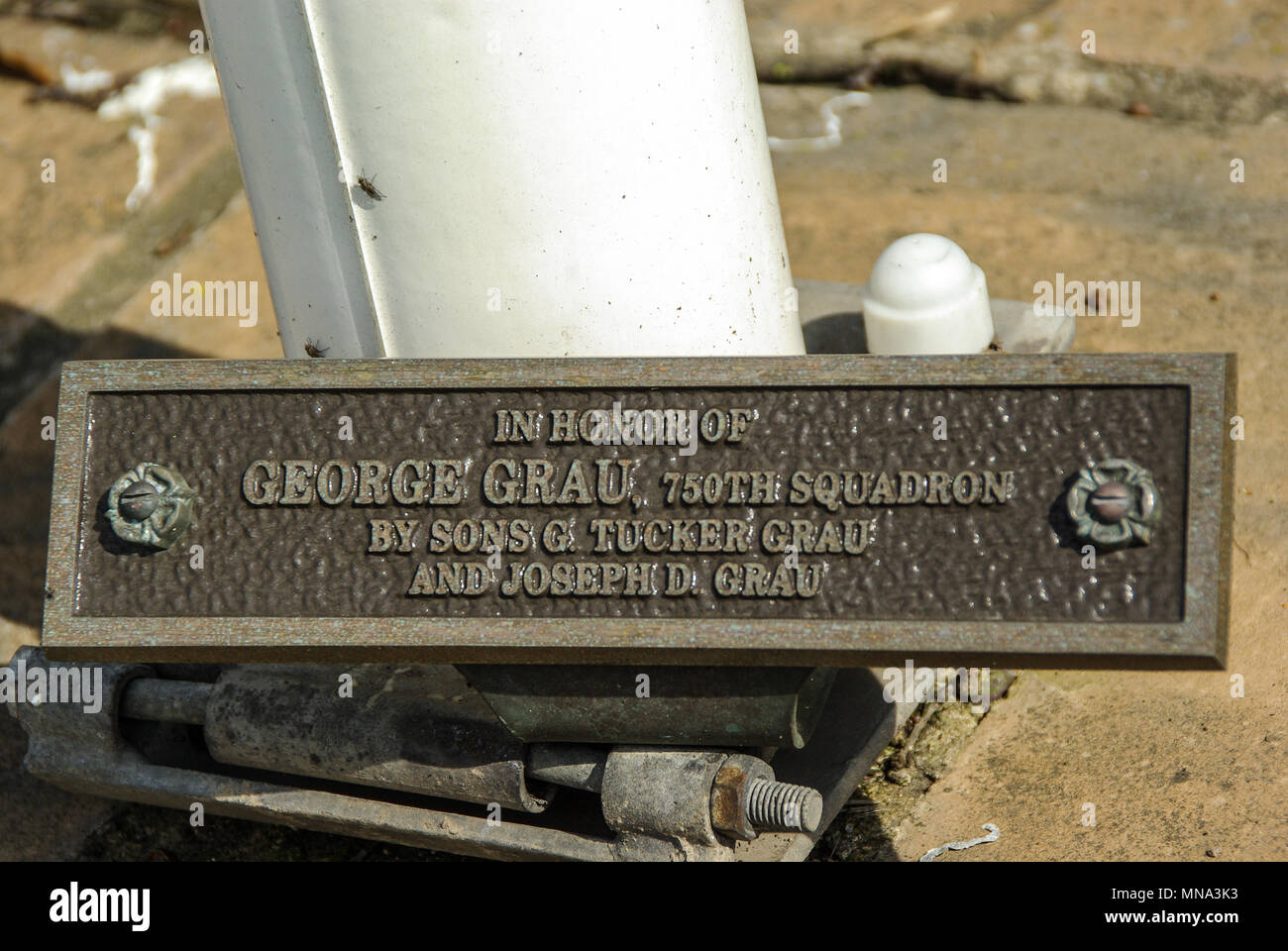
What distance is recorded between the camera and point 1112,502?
282cm

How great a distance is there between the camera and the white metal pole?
329 centimetres

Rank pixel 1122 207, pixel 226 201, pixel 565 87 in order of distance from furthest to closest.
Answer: pixel 226 201, pixel 1122 207, pixel 565 87

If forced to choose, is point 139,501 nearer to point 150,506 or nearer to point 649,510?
point 150,506

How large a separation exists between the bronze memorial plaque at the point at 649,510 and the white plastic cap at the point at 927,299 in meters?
1.35

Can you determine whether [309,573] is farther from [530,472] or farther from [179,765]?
[179,765]

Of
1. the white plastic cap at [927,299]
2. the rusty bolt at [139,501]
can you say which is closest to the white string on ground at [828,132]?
the white plastic cap at [927,299]

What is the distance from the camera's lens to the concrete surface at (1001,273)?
3.67 metres

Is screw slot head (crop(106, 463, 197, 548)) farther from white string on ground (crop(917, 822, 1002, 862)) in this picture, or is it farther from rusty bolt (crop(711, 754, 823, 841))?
white string on ground (crop(917, 822, 1002, 862))

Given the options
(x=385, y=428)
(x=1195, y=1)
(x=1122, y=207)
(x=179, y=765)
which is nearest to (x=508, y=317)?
(x=385, y=428)

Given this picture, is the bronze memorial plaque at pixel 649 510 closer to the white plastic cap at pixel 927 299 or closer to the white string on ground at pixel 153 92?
the white plastic cap at pixel 927 299

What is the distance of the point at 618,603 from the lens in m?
3.06

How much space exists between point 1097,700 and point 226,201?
4.22m

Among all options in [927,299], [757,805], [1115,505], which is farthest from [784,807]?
[927,299]

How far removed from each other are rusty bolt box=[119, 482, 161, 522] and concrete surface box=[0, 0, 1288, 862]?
1329 mm
